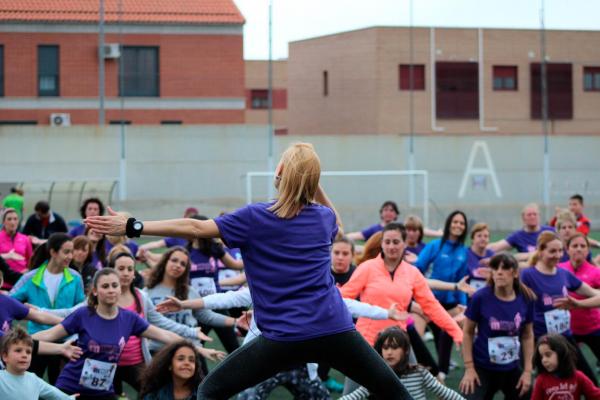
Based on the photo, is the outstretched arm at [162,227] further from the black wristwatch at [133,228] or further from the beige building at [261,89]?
the beige building at [261,89]

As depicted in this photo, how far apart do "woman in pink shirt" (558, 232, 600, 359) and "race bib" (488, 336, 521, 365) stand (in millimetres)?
1287

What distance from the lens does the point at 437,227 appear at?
2844cm

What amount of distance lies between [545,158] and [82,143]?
12.7 metres

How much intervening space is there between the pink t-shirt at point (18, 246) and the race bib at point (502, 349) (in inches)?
225

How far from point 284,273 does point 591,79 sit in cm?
4143

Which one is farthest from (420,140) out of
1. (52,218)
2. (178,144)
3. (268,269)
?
(268,269)

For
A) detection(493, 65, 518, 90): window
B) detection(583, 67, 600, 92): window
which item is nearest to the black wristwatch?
detection(493, 65, 518, 90): window

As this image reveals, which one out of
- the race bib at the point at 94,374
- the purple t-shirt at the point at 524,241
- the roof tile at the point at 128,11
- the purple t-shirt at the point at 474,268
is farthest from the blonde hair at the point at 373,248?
the roof tile at the point at 128,11

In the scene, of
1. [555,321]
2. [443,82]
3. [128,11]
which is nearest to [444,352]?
[555,321]

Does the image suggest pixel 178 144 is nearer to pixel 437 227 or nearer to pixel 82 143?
pixel 82 143

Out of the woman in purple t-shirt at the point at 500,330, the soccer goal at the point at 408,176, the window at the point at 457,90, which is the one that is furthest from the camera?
the window at the point at 457,90

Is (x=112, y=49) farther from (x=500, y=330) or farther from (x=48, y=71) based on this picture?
(x=500, y=330)

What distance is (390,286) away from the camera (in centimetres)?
805

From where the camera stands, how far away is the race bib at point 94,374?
25.0ft
